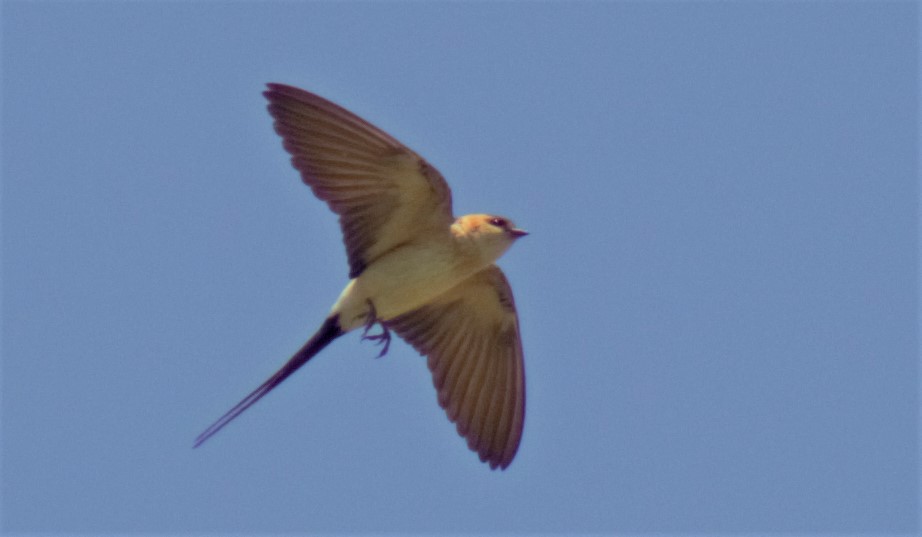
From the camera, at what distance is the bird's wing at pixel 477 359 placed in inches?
311

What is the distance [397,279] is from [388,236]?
19cm

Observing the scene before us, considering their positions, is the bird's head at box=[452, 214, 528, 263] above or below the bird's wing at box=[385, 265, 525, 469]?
above

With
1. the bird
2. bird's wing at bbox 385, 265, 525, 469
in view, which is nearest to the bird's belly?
the bird

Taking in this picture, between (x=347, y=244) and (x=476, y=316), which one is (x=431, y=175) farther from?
(x=476, y=316)

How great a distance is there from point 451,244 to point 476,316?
0.68m

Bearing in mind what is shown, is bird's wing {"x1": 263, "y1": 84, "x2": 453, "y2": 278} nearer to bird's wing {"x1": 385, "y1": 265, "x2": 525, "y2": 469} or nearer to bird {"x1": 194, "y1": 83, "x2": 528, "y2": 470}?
bird {"x1": 194, "y1": 83, "x2": 528, "y2": 470}

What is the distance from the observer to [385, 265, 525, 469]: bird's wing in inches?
311

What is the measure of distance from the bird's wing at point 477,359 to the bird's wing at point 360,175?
53 centimetres

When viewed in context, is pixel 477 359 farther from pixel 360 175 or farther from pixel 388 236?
pixel 360 175

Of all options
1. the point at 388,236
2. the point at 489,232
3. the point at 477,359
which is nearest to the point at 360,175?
the point at 388,236

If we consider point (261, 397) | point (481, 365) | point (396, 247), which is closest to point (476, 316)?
point (481, 365)

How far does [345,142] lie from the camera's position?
23.7ft

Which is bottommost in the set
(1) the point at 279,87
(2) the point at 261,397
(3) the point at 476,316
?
(2) the point at 261,397

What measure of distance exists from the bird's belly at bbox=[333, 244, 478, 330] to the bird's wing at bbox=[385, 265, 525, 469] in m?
0.42
